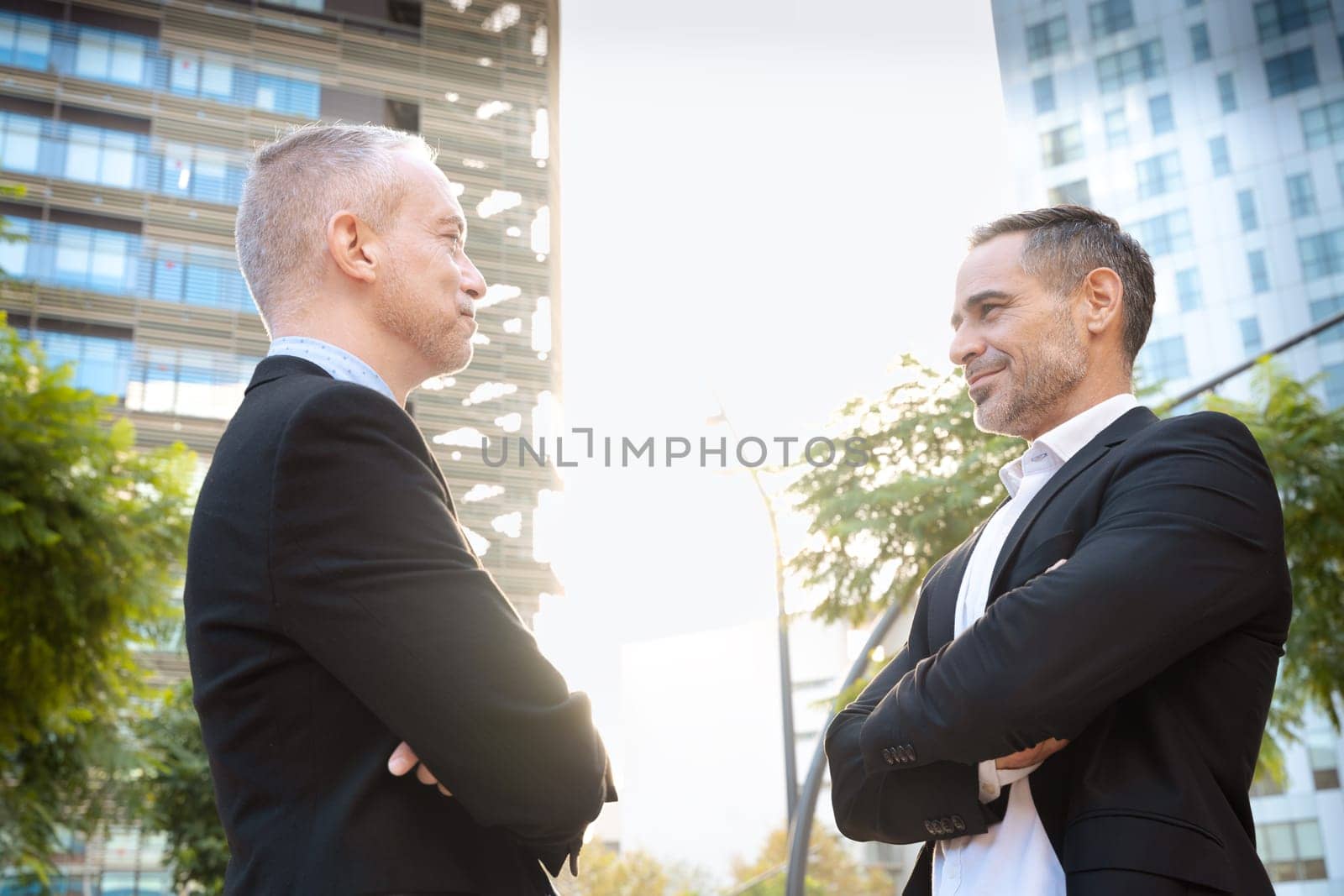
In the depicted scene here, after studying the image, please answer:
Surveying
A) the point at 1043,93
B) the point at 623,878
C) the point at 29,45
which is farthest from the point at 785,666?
the point at 623,878

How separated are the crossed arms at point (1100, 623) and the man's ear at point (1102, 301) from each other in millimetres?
350

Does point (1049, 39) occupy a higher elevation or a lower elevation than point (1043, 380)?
higher

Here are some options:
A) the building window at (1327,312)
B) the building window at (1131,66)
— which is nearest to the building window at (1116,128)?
the building window at (1131,66)

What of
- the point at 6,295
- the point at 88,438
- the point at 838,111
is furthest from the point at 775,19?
the point at 6,295

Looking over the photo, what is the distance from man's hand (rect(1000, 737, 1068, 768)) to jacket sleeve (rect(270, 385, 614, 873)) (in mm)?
593

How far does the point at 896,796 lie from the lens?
6.63 ft

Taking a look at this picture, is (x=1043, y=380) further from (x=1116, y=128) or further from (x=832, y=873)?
(x=832, y=873)

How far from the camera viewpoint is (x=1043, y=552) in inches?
79.5

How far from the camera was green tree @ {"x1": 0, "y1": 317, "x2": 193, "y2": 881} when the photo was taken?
8.70 meters

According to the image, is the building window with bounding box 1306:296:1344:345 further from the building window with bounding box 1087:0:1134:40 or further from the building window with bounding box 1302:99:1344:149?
the building window with bounding box 1087:0:1134:40

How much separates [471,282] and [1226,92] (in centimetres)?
1402

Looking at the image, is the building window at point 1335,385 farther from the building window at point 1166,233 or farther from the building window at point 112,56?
the building window at point 112,56

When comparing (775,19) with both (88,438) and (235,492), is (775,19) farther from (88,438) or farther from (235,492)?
(235,492)

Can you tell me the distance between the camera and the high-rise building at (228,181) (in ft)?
35.8
